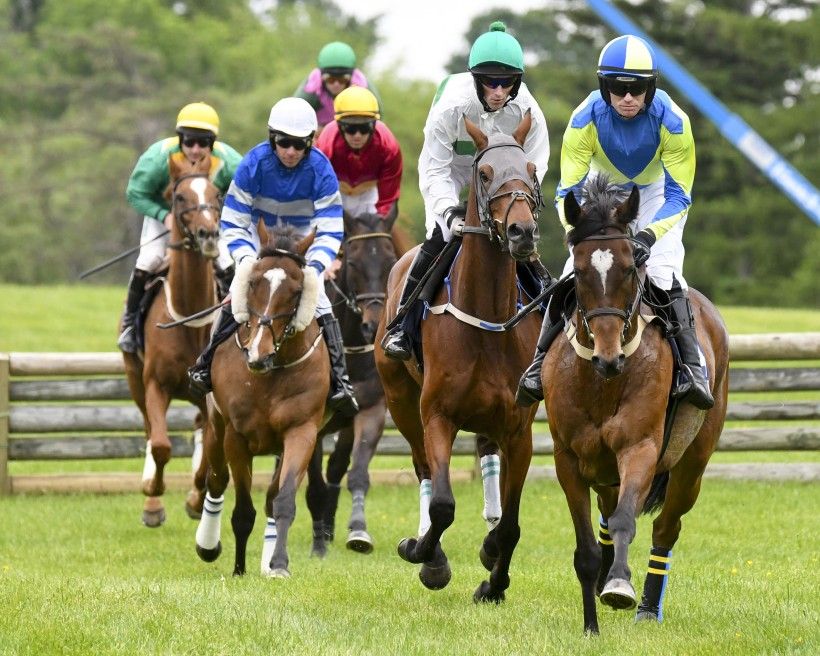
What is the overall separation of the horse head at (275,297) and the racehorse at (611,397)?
2.20 metres

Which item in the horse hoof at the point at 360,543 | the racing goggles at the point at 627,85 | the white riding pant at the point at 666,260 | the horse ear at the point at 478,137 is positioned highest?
the racing goggles at the point at 627,85

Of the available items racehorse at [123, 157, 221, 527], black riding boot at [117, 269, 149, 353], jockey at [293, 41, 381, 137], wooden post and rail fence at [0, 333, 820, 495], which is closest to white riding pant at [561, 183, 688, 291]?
racehorse at [123, 157, 221, 527]

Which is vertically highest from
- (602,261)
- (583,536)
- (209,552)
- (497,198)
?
(497,198)

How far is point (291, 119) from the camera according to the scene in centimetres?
1030

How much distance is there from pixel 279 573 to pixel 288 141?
9.73 feet

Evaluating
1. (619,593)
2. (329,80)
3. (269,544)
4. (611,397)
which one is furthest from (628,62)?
(329,80)

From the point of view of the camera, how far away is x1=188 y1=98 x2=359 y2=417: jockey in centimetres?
1029

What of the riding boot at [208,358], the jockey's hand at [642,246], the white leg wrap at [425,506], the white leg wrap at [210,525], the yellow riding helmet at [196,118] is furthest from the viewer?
the yellow riding helmet at [196,118]

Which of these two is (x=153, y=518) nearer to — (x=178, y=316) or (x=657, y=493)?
(x=178, y=316)

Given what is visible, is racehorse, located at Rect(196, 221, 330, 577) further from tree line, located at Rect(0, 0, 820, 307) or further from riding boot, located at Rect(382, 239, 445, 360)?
tree line, located at Rect(0, 0, 820, 307)

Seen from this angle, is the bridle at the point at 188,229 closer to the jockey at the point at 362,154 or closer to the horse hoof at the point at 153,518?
the jockey at the point at 362,154

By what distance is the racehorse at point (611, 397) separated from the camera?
23.5ft

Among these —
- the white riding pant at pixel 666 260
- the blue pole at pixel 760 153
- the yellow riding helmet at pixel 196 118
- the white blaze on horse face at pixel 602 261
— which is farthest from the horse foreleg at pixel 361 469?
the blue pole at pixel 760 153

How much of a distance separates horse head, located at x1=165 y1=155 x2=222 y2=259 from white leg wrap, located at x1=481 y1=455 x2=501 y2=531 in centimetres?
315
